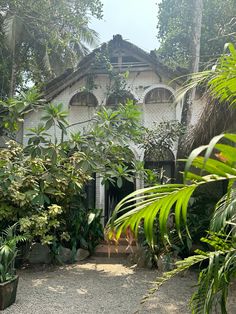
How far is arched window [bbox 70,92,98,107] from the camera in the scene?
1051cm

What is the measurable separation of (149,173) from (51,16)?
338 inches

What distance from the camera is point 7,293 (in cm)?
447

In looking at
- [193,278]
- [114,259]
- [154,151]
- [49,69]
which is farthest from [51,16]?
[193,278]

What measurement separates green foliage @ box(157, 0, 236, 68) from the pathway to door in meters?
7.49

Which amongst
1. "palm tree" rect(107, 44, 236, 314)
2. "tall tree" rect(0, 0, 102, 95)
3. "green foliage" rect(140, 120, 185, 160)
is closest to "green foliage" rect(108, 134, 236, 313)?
"palm tree" rect(107, 44, 236, 314)

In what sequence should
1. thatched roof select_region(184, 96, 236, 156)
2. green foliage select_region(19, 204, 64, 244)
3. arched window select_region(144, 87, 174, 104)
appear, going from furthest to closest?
arched window select_region(144, 87, 174, 104)
green foliage select_region(19, 204, 64, 244)
thatched roof select_region(184, 96, 236, 156)

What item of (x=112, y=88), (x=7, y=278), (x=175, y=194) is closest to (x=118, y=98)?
(x=112, y=88)

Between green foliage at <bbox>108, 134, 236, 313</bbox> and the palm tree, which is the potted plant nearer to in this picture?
the palm tree

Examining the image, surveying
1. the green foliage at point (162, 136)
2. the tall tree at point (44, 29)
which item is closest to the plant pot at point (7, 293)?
the green foliage at point (162, 136)

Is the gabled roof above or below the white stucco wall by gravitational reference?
above

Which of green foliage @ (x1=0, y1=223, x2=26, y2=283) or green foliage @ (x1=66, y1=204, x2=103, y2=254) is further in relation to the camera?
green foliage @ (x1=66, y1=204, x2=103, y2=254)

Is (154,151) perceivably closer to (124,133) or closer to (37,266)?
(124,133)

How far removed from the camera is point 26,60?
50.5ft

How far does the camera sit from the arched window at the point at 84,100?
1051 centimetres
